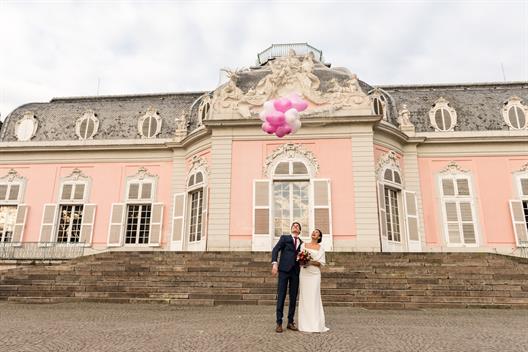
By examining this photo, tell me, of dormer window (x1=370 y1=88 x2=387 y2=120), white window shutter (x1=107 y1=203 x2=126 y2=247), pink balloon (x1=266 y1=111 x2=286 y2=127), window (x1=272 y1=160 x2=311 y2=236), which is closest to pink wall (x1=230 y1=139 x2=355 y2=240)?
window (x1=272 y1=160 x2=311 y2=236)

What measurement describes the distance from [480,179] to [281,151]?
9011 mm

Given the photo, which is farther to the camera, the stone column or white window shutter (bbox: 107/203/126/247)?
white window shutter (bbox: 107/203/126/247)

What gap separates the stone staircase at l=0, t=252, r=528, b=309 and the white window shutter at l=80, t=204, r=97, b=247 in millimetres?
6255

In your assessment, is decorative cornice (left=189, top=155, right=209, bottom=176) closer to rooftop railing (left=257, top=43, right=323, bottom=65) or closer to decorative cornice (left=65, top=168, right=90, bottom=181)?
decorative cornice (left=65, top=168, right=90, bottom=181)

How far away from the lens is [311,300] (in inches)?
214

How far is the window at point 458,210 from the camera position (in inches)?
608

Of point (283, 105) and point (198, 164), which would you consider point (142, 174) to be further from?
point (283, 105)

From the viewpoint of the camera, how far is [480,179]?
16.1 metres

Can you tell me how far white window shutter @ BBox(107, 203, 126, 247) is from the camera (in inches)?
648

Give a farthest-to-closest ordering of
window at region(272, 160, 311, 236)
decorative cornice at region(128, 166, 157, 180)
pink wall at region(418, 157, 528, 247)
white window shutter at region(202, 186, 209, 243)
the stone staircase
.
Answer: decorative cornice at region(128, 166, 157, 180) < pink wall at region(418, 157, 528, 247) < white window shutter at region(202, 186, 209, 243) < window at region(272, 160, 311, 236) < the stone staircase

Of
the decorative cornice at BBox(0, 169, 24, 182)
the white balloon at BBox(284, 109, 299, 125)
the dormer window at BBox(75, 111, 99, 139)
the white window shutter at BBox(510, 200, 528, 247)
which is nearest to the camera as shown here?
the white balloon at BBox(284, 109, 299, 125)

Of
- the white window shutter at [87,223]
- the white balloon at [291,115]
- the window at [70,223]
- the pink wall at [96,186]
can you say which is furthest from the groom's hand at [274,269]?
the window at [70,223]

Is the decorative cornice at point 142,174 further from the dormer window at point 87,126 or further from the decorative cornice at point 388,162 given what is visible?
the decorative cornice at point 388,162

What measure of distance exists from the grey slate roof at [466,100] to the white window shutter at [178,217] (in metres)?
11.1
